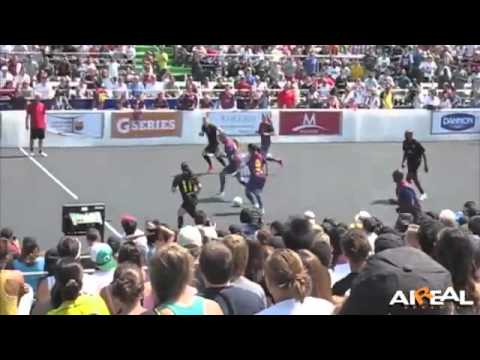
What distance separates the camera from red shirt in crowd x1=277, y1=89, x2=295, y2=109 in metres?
23.9

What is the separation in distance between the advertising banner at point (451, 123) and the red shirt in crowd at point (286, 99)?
3.65 metres

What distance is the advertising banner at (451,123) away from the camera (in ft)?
76.2

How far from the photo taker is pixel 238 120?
876 inches

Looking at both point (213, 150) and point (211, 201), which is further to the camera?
point (213, 150)

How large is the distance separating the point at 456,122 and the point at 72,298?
19223 mm

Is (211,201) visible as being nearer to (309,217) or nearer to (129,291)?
(309,217)

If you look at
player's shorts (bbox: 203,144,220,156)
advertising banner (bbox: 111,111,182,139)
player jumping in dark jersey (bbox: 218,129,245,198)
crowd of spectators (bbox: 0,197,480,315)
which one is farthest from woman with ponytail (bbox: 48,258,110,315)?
advertising banner (bbox: 111,111,182,139)

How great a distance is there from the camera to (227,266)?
5121mm

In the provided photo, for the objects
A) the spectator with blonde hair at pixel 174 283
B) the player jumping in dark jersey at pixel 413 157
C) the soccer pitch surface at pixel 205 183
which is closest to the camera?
the spectator with blonde hair at pixel 174 283

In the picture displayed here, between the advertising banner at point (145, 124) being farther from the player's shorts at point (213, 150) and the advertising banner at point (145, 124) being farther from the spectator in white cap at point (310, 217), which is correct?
the spectator in white cap at point (310, 217)

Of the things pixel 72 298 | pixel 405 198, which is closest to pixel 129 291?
pixel 72 298

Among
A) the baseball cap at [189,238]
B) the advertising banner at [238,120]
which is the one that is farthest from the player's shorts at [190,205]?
the advertising banner at [238,120]

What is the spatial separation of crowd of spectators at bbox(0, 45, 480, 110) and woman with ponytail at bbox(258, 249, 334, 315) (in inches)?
693
